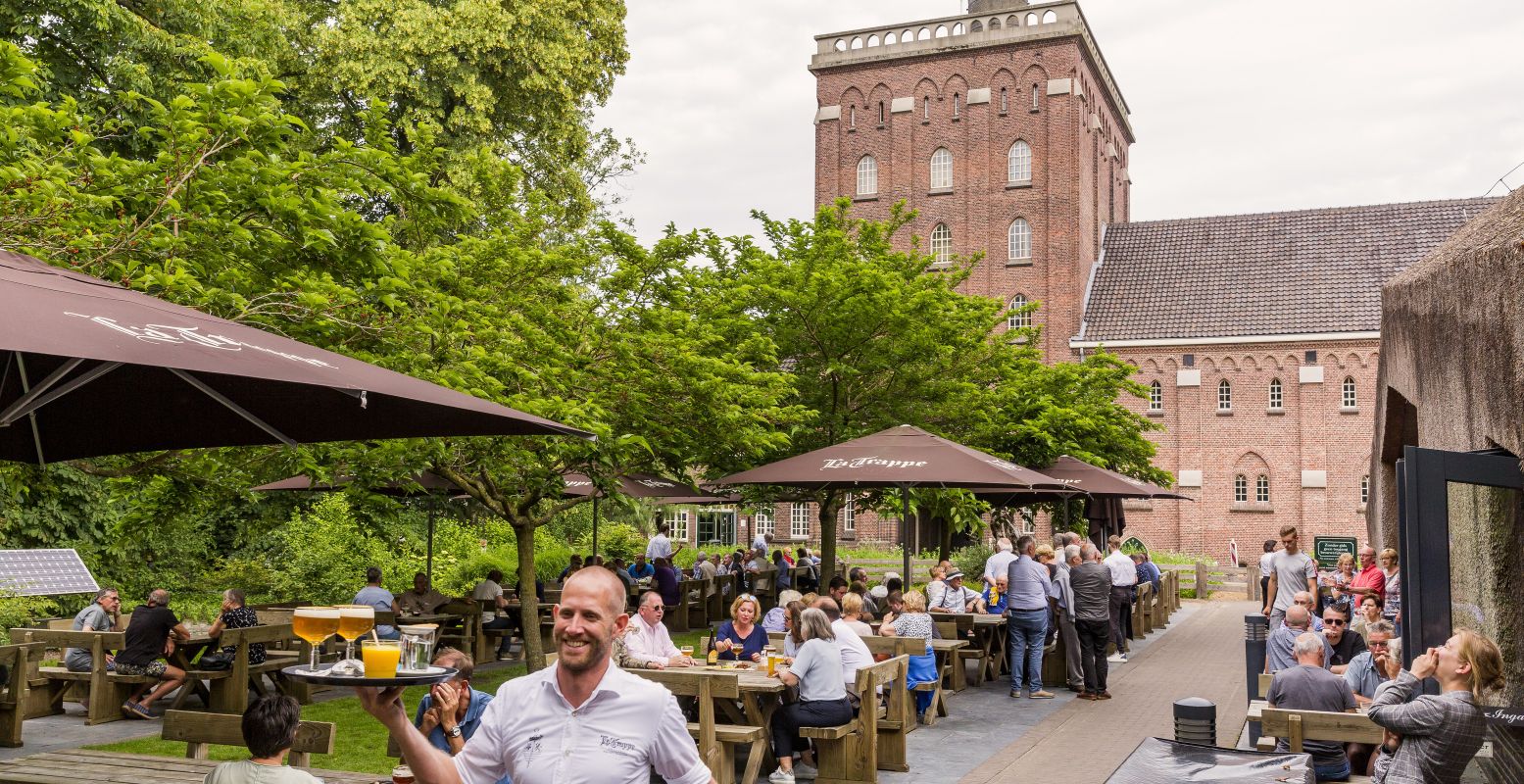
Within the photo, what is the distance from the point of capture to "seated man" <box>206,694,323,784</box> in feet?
15.9

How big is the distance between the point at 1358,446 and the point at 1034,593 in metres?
34.9

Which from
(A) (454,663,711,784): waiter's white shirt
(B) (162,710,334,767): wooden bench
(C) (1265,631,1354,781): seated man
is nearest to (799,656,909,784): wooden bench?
(C) (1265,631,1354,781): seated man

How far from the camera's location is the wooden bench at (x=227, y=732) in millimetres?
5605

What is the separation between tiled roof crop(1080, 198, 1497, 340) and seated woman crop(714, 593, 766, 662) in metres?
37.0

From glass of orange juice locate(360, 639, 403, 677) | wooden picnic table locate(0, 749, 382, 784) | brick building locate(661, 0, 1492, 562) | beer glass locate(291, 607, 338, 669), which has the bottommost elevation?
wooden picnic table locate(0, 749, 382, 784)

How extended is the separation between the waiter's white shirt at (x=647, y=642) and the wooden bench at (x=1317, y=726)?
4.46m

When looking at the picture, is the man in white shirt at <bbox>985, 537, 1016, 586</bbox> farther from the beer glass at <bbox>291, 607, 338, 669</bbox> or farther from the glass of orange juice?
the glass of orange juice

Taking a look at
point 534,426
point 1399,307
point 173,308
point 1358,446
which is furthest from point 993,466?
point 1358,446

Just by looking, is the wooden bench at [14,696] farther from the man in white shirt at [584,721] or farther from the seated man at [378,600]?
the man in white shirt at [584,721]

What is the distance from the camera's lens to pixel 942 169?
154 ft

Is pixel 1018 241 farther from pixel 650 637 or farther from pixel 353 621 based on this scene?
pixel 353 621

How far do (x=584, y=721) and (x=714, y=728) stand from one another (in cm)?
553

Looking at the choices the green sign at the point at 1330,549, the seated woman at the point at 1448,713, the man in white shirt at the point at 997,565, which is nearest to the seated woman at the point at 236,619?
the man in white shirt at the point at 997,565

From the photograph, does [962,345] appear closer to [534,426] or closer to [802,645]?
[802,645]
